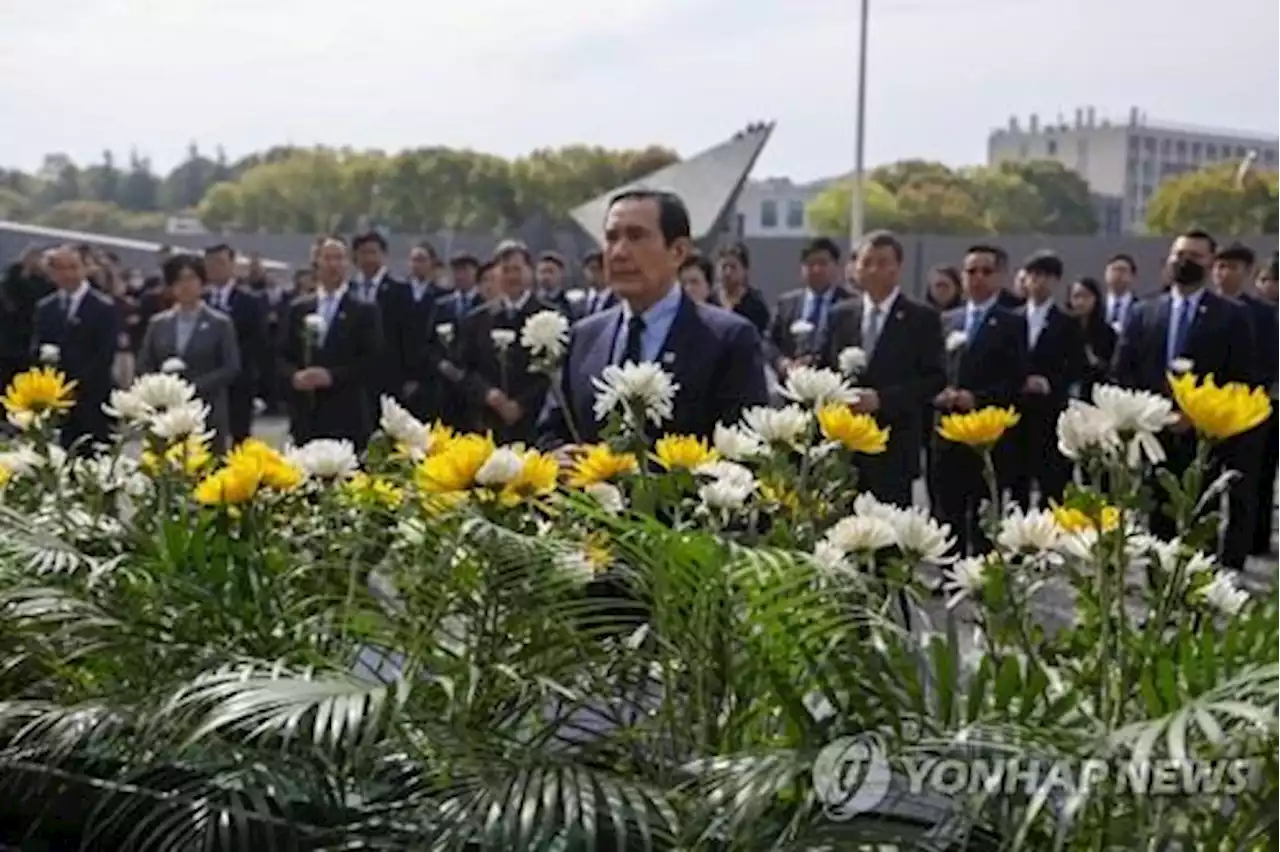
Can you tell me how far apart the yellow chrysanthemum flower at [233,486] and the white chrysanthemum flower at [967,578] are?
0.94 m

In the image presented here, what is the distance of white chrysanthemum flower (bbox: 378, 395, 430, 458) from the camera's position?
2.84m

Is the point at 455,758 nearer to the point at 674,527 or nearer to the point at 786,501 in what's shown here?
the point at 674,527

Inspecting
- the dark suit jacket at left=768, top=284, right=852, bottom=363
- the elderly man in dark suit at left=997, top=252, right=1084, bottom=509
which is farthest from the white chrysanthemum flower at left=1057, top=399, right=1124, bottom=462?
the elderly man in dark suit at left=997, top=252, right=1084, bottom=509

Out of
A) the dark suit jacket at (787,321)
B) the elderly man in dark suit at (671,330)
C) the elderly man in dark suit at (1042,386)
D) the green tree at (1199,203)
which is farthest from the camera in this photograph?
the green tree at (1199,203)

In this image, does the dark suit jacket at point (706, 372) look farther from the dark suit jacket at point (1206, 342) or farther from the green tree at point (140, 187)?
the green tree at point (140, 187)

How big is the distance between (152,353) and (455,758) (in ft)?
27.7

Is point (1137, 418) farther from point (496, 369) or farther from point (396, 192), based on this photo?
point (396, 192)

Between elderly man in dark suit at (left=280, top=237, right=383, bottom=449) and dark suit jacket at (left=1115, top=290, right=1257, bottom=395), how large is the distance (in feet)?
13.2

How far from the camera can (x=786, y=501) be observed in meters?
2.54

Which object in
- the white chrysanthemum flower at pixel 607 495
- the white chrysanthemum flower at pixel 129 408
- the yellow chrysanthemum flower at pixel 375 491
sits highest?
the white chrysanthemum flower at pixel 129 408

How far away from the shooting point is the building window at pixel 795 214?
3081 inches

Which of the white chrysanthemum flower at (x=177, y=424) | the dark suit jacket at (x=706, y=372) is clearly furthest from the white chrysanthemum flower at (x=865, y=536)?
the dark suit jacket at (x=706, y=372)

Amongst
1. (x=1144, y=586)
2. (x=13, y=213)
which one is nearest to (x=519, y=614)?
(x=1144, y=586)

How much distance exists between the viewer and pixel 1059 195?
67250 mm
